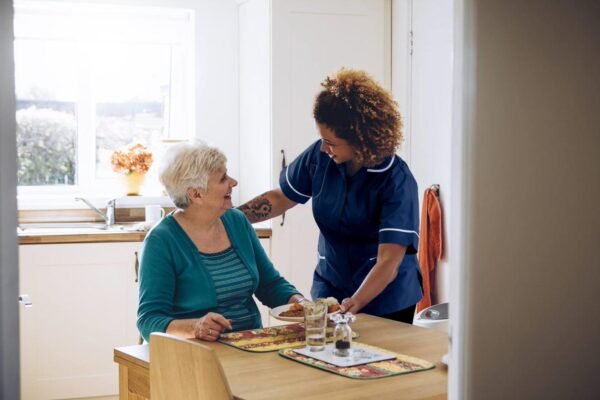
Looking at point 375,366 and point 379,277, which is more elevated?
point 379,277

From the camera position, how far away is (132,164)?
4.39 m

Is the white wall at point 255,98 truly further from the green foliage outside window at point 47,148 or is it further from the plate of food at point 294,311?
the plate of food at point 294,311

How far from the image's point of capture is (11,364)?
0.75 metres

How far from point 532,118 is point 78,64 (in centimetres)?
405

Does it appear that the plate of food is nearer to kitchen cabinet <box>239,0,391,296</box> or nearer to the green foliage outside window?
kitchen cabinet <box>239,0,391,296</box>

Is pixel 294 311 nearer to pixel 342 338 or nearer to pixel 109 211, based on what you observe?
pixel 342 338

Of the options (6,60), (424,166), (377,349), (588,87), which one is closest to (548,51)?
(588,87)

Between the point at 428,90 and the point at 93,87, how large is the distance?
192 cm

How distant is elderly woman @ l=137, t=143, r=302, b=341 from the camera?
2.21 m

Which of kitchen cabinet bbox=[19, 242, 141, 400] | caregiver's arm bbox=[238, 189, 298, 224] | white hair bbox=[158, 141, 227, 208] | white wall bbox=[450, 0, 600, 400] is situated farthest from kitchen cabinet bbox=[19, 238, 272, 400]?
white wall bbox=[450, 0, 600, 400]

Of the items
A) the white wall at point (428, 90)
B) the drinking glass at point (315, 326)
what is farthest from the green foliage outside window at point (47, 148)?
the drinking glass at point (315, 326)

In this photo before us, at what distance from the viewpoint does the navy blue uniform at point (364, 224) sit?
2494 millimetres

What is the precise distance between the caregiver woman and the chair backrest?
0.76m

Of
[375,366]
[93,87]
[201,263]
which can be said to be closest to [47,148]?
[93,87]
